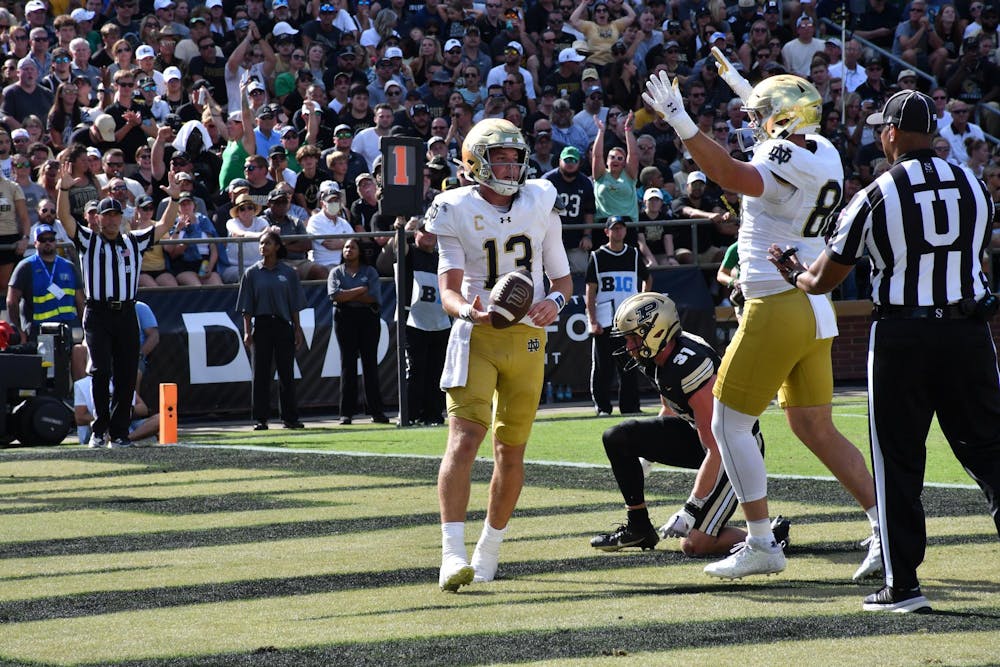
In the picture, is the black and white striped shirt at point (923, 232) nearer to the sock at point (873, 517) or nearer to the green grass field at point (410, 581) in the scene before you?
the green grass field at point (410, 581)

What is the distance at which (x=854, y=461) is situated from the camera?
6758 mm

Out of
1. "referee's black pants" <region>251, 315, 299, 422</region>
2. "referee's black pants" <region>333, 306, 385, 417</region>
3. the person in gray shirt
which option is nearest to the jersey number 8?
the person in gray shirt

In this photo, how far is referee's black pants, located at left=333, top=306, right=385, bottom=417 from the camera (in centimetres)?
1589

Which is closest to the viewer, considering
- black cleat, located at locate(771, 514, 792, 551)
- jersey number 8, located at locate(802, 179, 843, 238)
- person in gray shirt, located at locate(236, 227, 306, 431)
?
jersey number 8, located at locate(802, 179, 843, 238)

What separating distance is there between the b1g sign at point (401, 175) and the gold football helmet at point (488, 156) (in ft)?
26.6

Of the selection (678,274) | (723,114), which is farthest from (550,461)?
(723,114)

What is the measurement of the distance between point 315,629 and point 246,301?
9.91 metres

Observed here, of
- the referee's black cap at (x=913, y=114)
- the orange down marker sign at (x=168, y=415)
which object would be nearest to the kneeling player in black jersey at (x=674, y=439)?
the referee's black cap at (x=913, y=114)

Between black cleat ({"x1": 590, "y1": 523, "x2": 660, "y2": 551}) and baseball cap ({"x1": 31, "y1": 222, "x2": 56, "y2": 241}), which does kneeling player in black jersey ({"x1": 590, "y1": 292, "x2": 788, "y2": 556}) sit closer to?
black cleat ({"x1": 590, "y1": 523, "x2": 660, "y2": 551})

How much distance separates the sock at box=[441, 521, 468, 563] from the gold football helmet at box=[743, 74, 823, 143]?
203 cm

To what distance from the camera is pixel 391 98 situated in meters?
19.8

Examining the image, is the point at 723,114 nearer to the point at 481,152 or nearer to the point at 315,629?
the point at 481,152

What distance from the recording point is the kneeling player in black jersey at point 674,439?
285 inches

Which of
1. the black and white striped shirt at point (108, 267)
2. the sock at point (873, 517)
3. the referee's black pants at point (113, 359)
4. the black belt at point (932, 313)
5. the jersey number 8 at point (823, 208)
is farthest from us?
the referee's black pants at point (113, 359)
